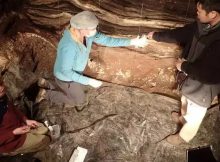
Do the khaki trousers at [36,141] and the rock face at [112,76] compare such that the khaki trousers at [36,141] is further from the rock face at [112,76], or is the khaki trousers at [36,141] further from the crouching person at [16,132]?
the rock face at [112,76]

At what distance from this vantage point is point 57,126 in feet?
15.6

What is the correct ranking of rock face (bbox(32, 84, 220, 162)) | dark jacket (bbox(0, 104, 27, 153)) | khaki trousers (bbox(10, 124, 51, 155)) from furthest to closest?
rock face (bbox(32, 84, 220, 162))
khaki trousers (bbox(10, 124, 51, 155))
dark jacket (bbox(0, 104, 27, 153))

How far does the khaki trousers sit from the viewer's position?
4.25m

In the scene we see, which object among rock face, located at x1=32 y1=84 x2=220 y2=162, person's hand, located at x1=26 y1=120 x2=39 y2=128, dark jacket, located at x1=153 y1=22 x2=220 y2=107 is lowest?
rock face, located at x1=32 y1=84 x2=220 y2=162

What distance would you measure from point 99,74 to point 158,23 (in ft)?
4.58

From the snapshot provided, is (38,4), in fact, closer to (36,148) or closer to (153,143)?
(36,148)

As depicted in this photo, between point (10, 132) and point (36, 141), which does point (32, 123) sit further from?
point (10, 132)

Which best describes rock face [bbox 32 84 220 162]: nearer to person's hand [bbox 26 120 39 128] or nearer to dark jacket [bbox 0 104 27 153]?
person's hand [bbox 26 120 39 128]

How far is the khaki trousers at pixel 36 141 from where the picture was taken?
13.9ft

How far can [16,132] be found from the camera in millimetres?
3971

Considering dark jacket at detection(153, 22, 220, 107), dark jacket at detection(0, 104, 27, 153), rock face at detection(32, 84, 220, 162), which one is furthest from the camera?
rock face at detection(32, 84, 220, 162)

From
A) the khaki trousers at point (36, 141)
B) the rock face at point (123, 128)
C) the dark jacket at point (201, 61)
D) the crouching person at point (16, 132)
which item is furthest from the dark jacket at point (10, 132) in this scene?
the dark jacket at point (201, 61)

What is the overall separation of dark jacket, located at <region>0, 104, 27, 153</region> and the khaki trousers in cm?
12

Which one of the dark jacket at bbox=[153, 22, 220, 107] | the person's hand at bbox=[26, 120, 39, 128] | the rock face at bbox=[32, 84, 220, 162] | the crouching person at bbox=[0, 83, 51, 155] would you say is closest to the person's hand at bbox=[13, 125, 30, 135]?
the crouching person at bbox=[0, 83, 51, 155]
